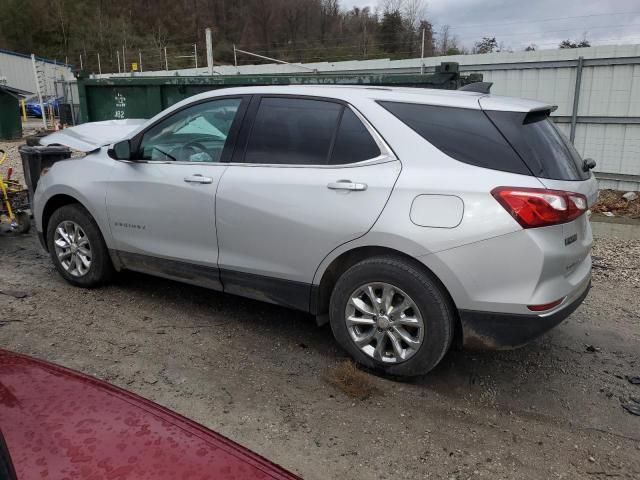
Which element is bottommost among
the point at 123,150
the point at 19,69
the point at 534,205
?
the point at 534,205

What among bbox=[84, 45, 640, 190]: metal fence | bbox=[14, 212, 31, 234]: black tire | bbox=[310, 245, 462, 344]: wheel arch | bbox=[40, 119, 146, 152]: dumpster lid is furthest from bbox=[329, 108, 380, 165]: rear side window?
bbox=[84, 45, 640, 190]: metal fence

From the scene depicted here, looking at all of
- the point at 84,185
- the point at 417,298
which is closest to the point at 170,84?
the point at 84,185

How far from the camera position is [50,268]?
5531mm

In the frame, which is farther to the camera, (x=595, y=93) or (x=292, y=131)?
(x=595, y=93)

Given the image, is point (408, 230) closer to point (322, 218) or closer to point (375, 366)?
point (322, 218)

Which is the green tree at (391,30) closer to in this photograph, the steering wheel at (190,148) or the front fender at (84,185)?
the front fender at (84,185)

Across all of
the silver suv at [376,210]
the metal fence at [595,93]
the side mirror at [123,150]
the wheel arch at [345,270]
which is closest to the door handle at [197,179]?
the silver suv at [376,210]

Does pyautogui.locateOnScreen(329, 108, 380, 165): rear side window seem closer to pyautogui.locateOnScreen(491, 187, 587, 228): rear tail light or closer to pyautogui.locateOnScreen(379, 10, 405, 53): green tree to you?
pyautogui.locateOnScreen(491, 187, 587, 228): rear tail light

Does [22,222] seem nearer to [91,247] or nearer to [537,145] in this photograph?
[91,247]

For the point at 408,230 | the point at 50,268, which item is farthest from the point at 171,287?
the point at 408,230

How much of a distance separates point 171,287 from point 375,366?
2414mm

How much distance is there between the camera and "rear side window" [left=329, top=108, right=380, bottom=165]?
341cm

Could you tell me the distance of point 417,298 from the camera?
3.17m

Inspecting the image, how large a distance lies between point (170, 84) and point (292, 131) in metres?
4.81
